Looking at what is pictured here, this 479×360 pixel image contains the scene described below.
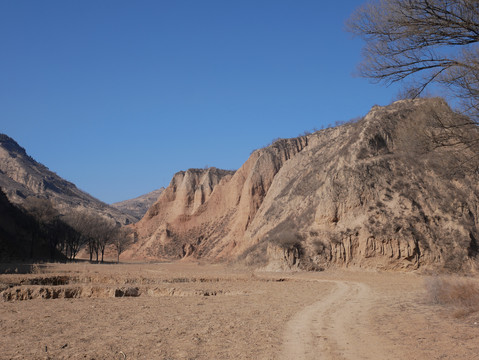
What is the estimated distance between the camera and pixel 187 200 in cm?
7775

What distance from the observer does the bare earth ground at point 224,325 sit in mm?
8039

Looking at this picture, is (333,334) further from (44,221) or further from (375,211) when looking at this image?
(44,221)

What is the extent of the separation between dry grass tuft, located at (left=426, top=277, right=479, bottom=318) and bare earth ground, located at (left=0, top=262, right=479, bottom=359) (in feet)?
0.96

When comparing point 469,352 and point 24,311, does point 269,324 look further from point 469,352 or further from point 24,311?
point 24,311

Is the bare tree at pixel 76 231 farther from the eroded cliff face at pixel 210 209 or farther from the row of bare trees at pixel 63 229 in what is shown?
the eroded cliff face at pixel 210 209

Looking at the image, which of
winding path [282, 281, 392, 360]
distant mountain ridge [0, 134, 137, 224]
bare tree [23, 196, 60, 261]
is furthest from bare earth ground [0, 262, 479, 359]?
distant mountain ridge [0, 134, 137, 224]

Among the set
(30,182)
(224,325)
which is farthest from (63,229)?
(30,182)

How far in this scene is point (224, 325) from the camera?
35.4 ft

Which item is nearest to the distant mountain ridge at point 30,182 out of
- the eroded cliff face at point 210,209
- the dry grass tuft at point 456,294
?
the eroded cliff face at point 210,209

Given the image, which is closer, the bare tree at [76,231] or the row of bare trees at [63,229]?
the row of bare trees at [63,229]

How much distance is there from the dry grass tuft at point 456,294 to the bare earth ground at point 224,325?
29cm

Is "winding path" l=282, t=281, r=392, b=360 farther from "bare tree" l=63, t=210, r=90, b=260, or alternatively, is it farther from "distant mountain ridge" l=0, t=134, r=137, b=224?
"distant mountain ridge" l=0, t=134, r=137, b=224

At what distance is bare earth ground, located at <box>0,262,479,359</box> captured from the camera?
26.4ft

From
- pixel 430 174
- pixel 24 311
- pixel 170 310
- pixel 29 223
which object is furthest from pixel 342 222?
pixel 29 223
